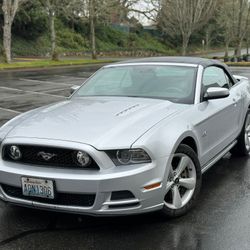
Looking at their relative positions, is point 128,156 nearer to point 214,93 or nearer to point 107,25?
point 214,93

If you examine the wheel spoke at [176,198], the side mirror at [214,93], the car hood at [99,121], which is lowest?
the wheel spoke at [176,198]

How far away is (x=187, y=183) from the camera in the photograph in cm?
418

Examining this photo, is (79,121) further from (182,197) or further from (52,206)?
(182,197)

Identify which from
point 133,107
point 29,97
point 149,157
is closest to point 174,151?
point 149,157

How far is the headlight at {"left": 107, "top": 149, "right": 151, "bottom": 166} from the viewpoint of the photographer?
142 inches

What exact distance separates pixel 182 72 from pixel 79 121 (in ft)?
5.50

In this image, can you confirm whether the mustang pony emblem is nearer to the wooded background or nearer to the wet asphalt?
the wet asphalt

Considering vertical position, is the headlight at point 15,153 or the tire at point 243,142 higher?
the headlight at point 15,153

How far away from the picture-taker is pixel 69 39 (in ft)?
142

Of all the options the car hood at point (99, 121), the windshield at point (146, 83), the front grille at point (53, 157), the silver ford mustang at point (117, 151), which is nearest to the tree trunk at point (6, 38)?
the windshield at point (146, 83)

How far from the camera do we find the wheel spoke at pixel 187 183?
4.12 metres

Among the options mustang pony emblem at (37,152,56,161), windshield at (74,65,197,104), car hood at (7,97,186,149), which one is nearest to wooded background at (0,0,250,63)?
windshield at (74,65,197,104)

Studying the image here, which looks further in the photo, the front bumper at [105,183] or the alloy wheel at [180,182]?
the alloy wheel at [180,182]

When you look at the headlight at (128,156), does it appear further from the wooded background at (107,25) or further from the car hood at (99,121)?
the wooded background at (107,25)
